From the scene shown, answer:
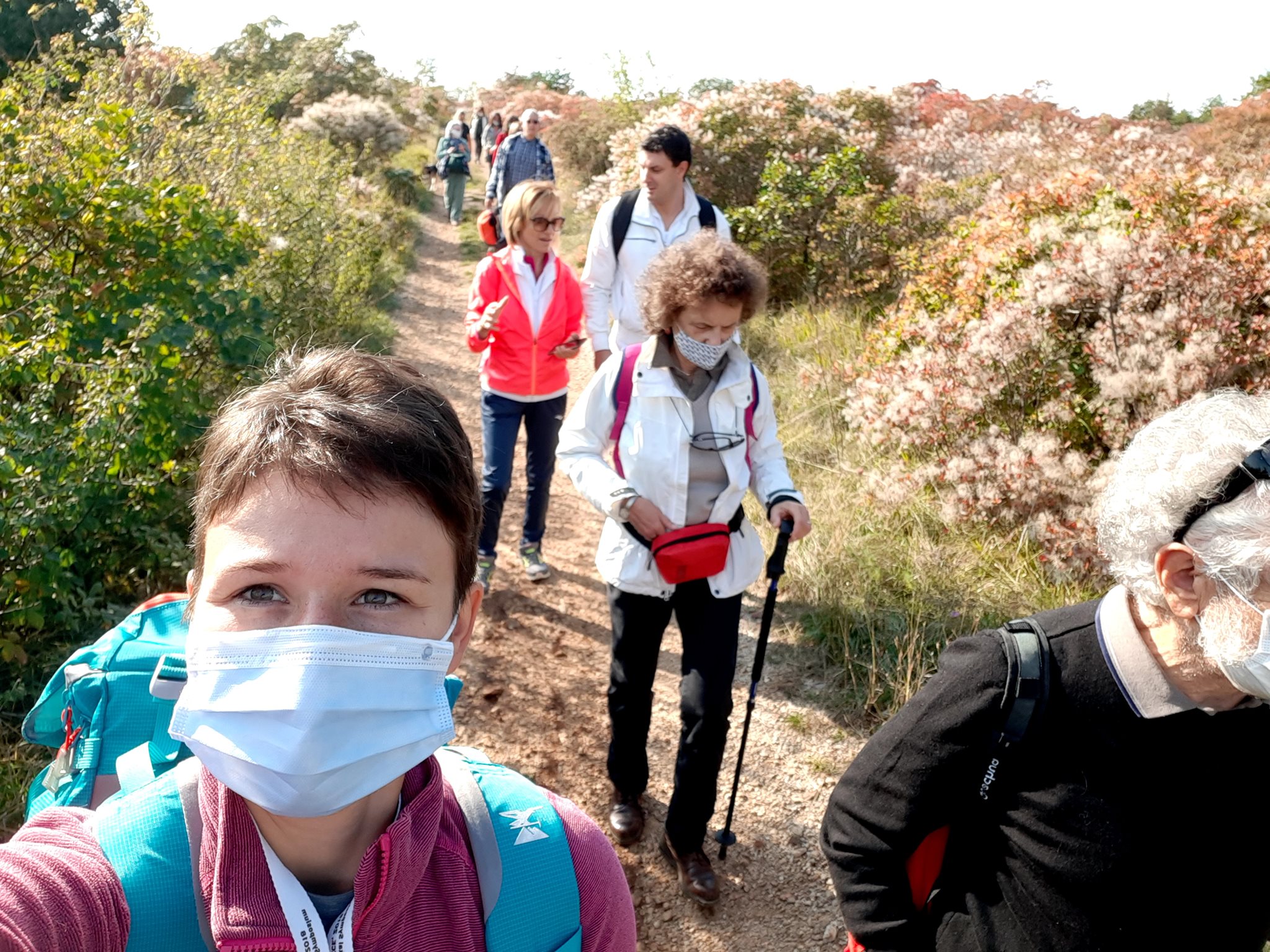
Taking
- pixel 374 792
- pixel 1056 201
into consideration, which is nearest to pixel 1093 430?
pixel 1056 201

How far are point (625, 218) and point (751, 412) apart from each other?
7.42 ft

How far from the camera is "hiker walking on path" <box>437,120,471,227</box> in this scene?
16.2 meters

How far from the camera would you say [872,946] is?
1.78m

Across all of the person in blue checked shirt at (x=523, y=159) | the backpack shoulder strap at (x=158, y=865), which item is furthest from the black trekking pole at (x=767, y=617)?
the person in blue checked shirt at (x=523, y=159)

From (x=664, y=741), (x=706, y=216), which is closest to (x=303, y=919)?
(x=664, y=741)

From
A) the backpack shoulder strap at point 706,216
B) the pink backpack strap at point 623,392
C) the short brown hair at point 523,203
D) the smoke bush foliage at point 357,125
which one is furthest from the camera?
the smoke bush foliage at point 357,125

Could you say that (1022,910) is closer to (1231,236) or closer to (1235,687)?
(1235,687)

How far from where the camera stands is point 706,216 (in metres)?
5.14

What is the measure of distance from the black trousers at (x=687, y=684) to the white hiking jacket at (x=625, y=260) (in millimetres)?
2184

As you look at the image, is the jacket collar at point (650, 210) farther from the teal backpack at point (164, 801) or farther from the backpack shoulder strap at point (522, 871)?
the backpack shoulder strap at point (522, 871)

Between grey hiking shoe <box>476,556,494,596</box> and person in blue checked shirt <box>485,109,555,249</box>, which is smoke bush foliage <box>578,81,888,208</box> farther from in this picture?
grey hiking shoe <box>476,556,494,596</box>

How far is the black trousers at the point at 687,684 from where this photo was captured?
3.06 meters

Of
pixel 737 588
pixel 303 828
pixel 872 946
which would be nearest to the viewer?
pixel 303 828

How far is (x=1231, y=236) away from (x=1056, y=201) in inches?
51.8
